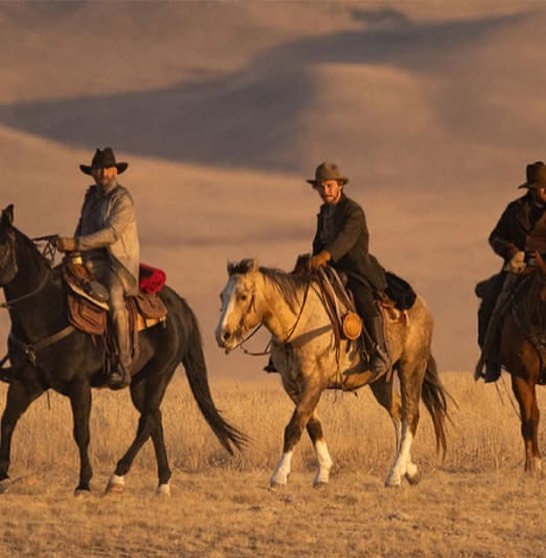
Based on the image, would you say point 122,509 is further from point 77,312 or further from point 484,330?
point 484,330

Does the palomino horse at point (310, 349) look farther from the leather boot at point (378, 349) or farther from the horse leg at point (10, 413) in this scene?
the horse leg at point (10, 413)

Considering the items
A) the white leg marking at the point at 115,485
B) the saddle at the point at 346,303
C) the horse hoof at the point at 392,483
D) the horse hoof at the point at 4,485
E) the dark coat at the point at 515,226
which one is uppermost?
the dark coat at the point at 515,226

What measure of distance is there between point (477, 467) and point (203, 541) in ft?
23.0

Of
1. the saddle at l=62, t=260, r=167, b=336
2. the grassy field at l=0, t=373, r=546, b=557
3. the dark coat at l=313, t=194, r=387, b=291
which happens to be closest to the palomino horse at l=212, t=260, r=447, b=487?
the grassy field at l=0, t=373, r=546, b=557

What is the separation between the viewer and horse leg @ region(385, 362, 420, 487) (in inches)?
600

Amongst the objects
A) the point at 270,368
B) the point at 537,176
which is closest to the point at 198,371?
the point at 270,368

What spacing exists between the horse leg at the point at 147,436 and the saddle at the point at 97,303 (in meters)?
0.73

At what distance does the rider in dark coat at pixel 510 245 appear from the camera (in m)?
15.6

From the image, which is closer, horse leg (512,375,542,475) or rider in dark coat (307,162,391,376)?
rider in dark coat (307,162,391,376)

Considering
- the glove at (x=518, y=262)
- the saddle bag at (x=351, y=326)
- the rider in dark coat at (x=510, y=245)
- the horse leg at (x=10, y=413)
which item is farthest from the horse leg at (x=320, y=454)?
the horse leg at (x=10, y=413)

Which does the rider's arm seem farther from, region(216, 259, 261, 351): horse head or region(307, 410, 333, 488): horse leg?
region(307, 410, 333, 488): horse leg

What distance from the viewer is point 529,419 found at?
52.1ft

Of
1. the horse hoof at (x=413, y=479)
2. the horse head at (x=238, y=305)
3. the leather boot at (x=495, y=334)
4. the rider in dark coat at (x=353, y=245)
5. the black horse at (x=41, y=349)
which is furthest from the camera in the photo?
the leather boot at (x=495, y=334)

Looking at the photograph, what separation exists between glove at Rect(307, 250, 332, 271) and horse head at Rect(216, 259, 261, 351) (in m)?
0.82
